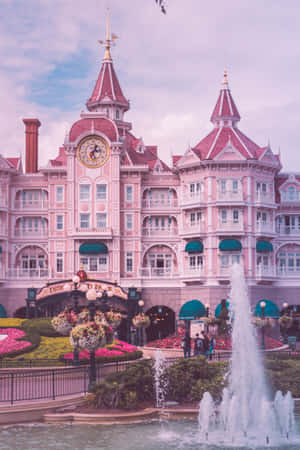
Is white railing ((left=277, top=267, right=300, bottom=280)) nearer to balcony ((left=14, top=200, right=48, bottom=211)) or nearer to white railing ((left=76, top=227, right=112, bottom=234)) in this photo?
white railing ((left=76, top=227, right=112, bottom=234))

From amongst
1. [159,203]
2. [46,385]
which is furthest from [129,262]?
[46,385]

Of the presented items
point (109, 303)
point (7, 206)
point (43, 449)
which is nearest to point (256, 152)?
point (109, 303)

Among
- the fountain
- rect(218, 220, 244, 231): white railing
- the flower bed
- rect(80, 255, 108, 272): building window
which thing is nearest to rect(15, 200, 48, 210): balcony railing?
rect(80, 255, 108, 272): building window

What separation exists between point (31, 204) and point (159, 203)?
40.6ft

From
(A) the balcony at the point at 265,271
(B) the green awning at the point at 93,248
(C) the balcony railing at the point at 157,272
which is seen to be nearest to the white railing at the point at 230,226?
(A) the balcony at the point at 265,271

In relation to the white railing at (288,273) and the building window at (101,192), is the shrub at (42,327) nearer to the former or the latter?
the building window at (101,192)

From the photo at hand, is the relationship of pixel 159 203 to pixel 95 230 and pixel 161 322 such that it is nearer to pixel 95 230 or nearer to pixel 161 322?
pixel 95 230

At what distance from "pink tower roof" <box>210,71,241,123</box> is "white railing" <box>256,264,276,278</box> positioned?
49.3 feet

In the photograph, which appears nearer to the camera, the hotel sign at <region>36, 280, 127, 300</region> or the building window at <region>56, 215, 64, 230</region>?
the hotel sign at <region>36, 280, 127, 300</region>

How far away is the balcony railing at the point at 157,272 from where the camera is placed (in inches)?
2517

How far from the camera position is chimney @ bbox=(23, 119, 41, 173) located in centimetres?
7062

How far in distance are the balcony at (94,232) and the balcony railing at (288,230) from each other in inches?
648

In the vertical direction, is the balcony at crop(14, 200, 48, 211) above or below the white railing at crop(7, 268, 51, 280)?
above

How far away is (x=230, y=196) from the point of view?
2453 inches
